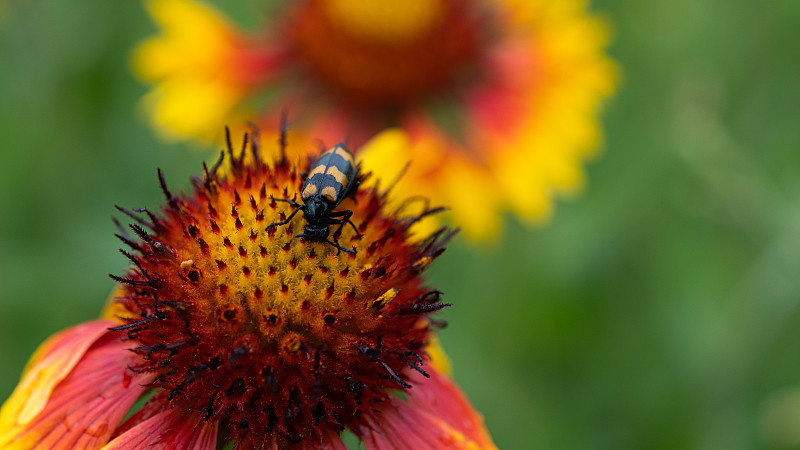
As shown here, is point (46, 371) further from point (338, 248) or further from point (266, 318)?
point (338, 248)

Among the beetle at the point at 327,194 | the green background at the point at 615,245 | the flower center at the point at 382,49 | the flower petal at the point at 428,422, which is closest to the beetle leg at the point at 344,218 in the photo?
the beetle at the point at 327,194

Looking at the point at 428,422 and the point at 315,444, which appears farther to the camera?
the point at 428,422

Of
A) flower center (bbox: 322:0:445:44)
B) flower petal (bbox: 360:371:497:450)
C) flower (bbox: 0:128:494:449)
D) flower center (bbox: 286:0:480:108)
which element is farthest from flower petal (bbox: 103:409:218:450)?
flower center (bbox: 322:0:445:44)

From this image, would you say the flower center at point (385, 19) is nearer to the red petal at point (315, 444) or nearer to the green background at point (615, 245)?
the green background at point (615, 245)

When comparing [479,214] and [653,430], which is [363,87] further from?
[653,430]

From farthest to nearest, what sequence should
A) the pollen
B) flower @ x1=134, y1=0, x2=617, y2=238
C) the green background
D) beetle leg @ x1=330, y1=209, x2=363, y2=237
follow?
flower @ x1=134, y1=0, x2=617, y2=238 < the green background < beetle leg @ x1=330, y1=209, x2=363, y2=237 < the pollen

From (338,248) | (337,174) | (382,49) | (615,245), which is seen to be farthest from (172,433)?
(615,245)

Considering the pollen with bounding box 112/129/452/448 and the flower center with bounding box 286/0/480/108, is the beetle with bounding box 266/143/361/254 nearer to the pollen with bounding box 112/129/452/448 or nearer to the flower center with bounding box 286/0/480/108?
the pollen with bounding box 112/129/452/448
